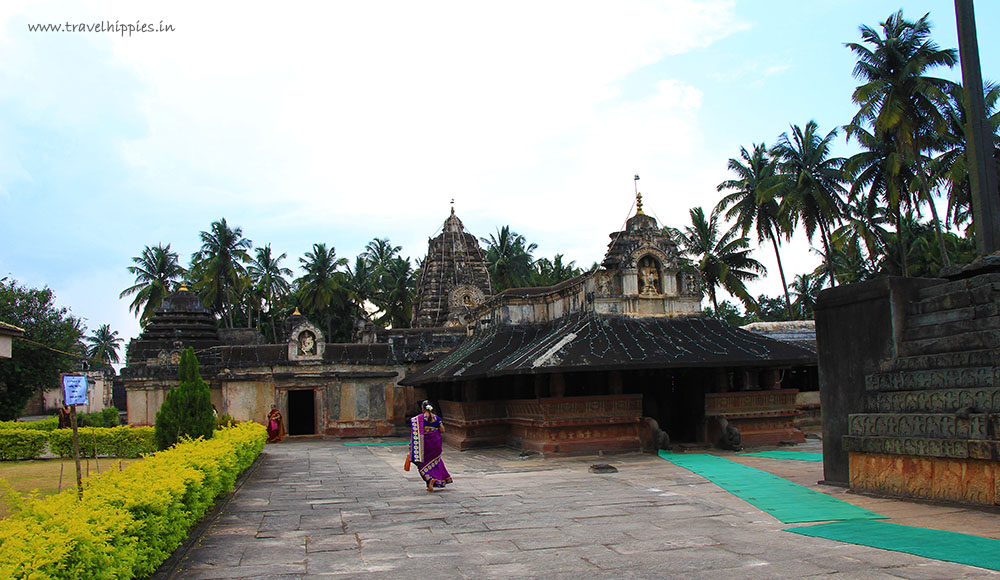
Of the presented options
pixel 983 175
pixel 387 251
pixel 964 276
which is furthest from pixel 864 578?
pixel 387 251

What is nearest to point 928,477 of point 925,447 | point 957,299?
point 925,447

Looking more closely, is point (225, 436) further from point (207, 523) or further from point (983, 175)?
point (983, 175)

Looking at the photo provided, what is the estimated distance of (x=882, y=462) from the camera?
29.2 ft

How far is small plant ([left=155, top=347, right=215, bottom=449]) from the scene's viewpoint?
54.5ft

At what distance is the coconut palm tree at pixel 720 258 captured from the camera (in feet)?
132

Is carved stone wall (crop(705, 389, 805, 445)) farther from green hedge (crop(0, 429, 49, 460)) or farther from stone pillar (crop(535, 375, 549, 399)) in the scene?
green hedge (crop(0, 429, 49, 460))

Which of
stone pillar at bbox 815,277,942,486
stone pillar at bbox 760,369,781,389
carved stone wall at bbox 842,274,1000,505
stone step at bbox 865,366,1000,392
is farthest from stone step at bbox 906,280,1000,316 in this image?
stone pillar at bbox 760,369,781,389

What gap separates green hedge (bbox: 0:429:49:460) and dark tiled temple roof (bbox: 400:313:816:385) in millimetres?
11720

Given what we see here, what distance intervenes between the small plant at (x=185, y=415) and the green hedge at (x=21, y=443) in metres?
6.42

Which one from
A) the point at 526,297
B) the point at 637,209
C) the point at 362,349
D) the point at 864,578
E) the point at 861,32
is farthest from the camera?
the point at 861,32

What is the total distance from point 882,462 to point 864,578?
151 inches

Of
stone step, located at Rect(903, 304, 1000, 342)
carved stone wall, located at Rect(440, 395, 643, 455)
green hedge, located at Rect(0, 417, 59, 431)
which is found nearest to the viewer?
stone step, located at Rect(903, 304, 1000, 342)

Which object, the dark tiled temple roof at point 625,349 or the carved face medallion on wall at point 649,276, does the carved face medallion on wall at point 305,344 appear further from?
the carved face medallion on wall at point 649,276

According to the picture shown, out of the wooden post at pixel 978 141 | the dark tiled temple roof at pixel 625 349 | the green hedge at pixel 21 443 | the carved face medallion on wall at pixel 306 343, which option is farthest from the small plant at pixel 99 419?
the wooden post at pixel 978 141
